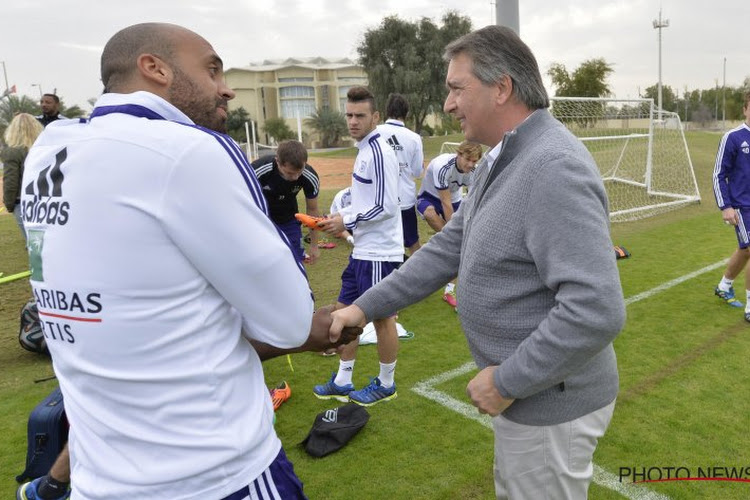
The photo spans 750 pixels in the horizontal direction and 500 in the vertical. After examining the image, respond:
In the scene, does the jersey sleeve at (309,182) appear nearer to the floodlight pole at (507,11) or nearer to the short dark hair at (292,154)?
the short dark hair at (292,154)

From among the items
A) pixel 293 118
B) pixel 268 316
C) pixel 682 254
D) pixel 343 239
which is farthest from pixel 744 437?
pixel 293 118

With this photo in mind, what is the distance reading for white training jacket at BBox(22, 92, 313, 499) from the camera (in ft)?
3.89

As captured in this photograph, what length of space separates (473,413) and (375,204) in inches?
67.0

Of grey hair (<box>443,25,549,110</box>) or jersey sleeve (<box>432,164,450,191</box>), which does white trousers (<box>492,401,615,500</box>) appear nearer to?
grey hair (<box>443,25,549,110</box>)

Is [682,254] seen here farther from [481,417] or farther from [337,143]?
[337,143]

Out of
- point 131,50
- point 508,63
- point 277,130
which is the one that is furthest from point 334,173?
point 277,130

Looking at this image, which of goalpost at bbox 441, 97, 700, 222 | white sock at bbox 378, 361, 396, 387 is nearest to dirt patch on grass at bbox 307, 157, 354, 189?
goalpost at bbox 441, 97, 700, 222

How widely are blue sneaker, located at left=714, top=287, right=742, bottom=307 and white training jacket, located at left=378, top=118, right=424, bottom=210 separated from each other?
357cm

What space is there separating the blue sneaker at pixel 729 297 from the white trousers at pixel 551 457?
17.0ft

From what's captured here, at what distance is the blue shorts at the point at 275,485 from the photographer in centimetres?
142

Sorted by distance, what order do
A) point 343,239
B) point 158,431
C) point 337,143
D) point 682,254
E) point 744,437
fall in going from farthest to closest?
point 337,143 → point 343,239 → point 682,254 → point 744,437 → point 158,431

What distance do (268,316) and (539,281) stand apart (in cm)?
82

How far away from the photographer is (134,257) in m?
1.20

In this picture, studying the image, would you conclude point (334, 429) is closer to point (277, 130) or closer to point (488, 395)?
point (488, 395)
